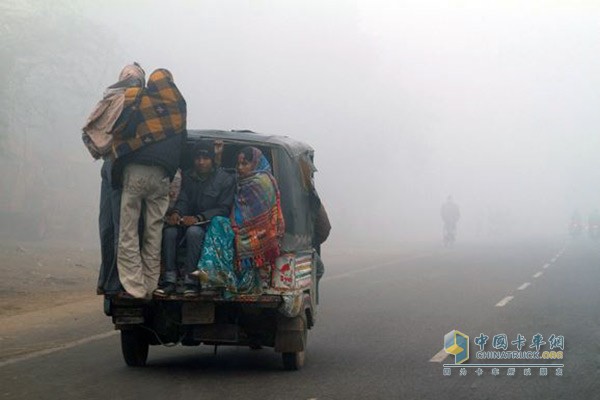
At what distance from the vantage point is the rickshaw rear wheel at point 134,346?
7555mm

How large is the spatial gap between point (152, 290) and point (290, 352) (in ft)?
4.69

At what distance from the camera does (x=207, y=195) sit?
7.34 metres

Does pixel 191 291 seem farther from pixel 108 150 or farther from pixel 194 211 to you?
pixel 108 150

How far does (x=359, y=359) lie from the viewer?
8.34 m

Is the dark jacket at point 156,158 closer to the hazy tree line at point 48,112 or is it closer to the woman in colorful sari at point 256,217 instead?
the woman in colorful sari at point 256,217

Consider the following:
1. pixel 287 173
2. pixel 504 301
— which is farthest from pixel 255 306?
pixel 504 301

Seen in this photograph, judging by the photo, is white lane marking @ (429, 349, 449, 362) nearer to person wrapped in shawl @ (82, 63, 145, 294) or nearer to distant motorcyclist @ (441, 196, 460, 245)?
person wrapped in shawl @ (82, 63, 145, 294)

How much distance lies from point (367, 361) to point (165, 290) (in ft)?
7.98

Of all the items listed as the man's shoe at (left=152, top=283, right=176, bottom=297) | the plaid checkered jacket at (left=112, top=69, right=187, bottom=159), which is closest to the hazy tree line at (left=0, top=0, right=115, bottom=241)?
the plaid checkered jacket at (left=112, top=69, right=187, bottom=159)

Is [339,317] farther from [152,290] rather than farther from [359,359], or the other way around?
[152,290]

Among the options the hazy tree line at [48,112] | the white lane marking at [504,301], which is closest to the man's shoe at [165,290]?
the white lane marking at [504,301]

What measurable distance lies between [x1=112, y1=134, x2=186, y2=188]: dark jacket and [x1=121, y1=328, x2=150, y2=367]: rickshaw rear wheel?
4.93ft

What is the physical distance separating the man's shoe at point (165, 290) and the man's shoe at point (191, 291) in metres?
0.13

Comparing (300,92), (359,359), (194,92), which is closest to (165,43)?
(194,92)
